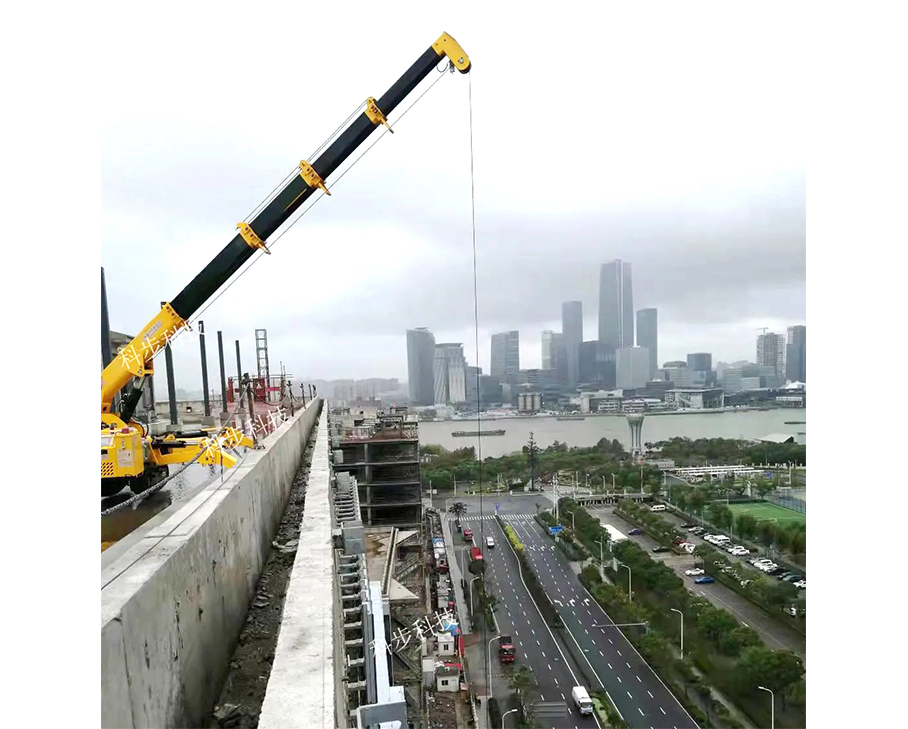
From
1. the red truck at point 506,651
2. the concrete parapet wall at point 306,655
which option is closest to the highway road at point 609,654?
the red truck at point 506,651

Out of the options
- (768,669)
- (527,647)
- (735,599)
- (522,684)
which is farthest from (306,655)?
(735,599)

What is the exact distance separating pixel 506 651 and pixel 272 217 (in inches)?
360

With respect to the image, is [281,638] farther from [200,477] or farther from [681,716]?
[681,716]

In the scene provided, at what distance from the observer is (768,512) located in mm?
12281

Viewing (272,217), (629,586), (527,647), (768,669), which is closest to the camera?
(272,217)

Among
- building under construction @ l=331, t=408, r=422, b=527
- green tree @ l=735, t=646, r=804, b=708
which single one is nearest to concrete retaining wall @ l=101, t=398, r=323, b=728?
building under construction @ l=331, t=408, r=422, b=527

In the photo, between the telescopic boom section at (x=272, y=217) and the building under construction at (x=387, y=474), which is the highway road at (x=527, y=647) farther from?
the telescopic boom section at (x=272, y=217)

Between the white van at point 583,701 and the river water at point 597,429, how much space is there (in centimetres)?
685

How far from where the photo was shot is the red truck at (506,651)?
9.19 m

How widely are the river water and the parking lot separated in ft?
9.39

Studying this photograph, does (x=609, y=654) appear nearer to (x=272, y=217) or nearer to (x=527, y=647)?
(x=527, y=647)

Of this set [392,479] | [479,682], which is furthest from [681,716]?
[392,479]

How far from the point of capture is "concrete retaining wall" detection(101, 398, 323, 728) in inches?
41.3

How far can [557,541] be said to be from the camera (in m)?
14.1
